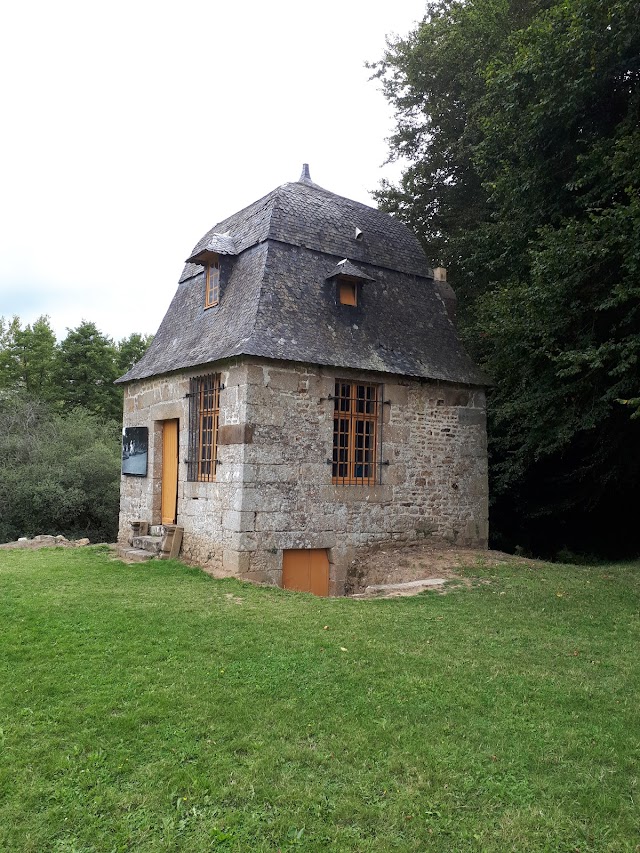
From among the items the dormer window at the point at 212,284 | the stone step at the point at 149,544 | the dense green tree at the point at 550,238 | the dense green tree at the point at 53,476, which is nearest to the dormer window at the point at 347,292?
the dormer window at the point at 212,284

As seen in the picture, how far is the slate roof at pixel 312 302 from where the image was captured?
11070mm

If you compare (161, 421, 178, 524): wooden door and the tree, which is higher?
the tree

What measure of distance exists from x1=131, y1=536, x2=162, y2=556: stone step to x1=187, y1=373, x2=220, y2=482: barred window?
4.62 ft

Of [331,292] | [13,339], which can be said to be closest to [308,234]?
[331,292]

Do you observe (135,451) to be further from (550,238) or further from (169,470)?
(550,238)

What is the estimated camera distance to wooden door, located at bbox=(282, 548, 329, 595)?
1070 centimetres

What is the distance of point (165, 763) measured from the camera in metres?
4.25

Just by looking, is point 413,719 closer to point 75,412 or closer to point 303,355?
point 303,355

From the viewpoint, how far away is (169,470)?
1305 centimetres

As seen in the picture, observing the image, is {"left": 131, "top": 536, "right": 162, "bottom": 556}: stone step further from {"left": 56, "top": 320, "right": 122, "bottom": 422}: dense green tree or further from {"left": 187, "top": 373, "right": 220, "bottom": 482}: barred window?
{"left": 56, "top": 320, "right": 122, "bottom": 422}: dense green tree

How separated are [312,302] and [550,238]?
4094 millimetres

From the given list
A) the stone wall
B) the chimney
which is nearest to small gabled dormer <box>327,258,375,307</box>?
the stone wall

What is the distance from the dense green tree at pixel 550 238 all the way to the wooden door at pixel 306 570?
442 cm

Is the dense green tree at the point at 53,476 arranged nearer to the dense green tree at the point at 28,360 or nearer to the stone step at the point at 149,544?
the dense green tree at the point at 28,360
